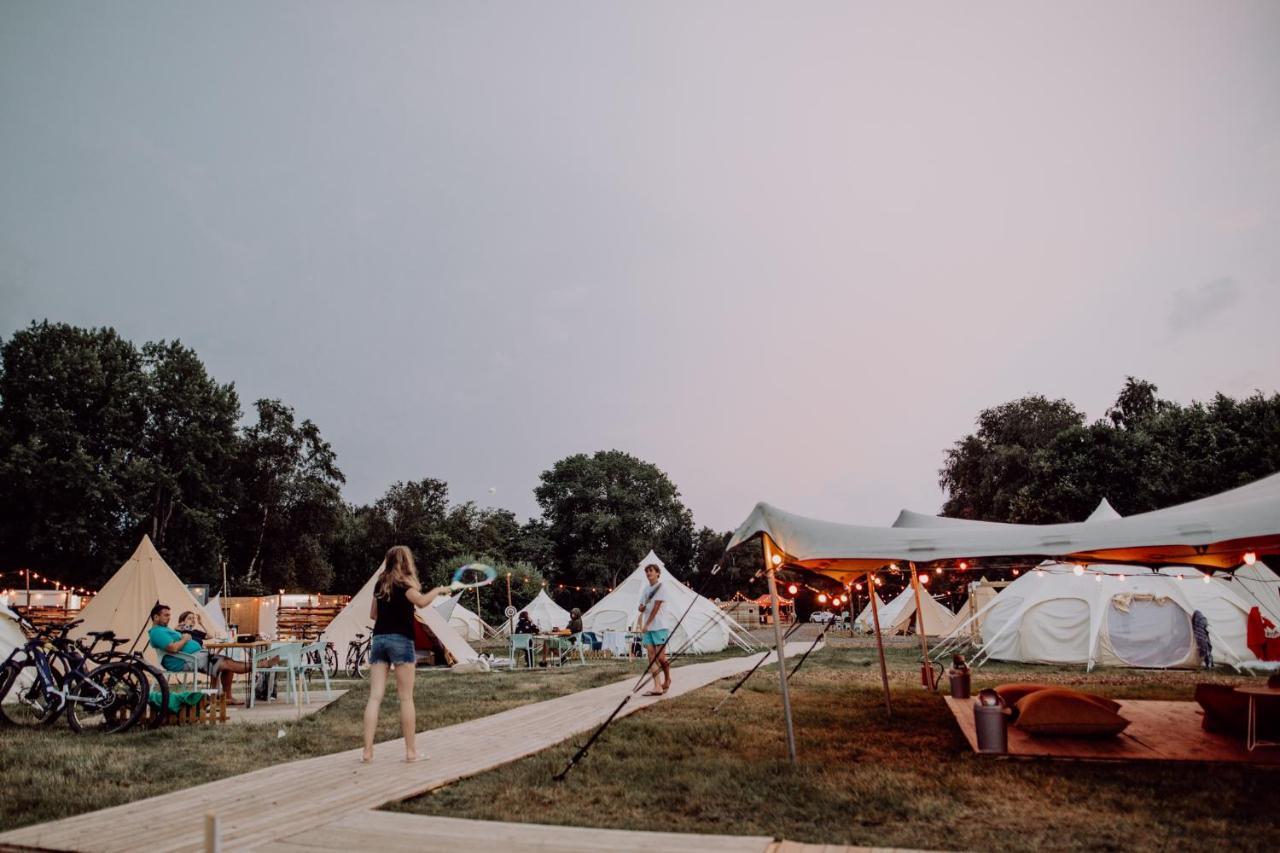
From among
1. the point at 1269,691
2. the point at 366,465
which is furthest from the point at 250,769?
the point at 366,465

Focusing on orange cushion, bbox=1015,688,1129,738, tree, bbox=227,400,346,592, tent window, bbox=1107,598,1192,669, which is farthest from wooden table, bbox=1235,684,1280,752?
tree, bbox=227,400,346,592

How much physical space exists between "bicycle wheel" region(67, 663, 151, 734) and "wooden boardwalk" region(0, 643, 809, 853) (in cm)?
327

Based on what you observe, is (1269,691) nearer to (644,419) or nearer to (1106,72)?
(1106,72)

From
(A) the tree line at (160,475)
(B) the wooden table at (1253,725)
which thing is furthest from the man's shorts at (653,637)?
(A) the tree line at (160,475)

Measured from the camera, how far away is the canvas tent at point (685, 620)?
20125mm

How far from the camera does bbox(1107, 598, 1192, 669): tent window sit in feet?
48.0

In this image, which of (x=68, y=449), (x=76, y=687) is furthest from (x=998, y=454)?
(x=68, y=449)

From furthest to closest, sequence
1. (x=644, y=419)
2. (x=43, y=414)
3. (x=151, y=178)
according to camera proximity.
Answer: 1. (x=644, y=419)
2. (x=151, y=178)
3. (x=43, y=414)

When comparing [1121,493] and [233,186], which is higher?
[233,186]

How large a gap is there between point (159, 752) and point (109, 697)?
1958 mm

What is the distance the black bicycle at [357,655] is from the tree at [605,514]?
102 ft

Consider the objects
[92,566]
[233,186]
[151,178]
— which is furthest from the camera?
[151,178]

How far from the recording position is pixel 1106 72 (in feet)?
45.8

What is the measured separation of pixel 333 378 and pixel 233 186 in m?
22.2
